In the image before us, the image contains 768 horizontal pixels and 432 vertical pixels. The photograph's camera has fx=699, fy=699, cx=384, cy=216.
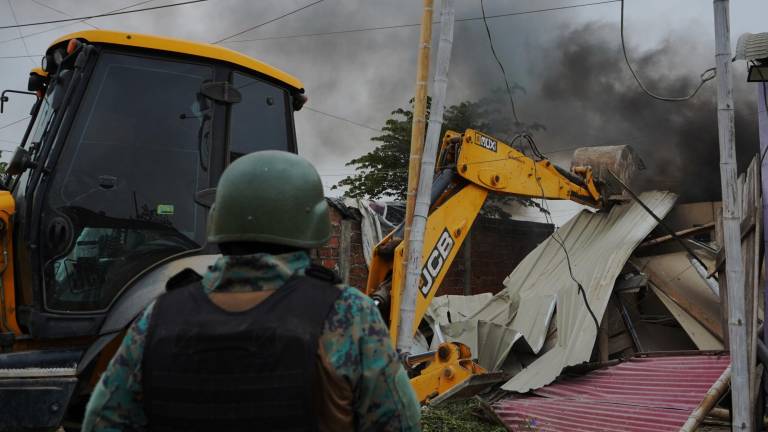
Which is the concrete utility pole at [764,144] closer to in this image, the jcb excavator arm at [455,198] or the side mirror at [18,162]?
the jcb excavator arm at [455,198]

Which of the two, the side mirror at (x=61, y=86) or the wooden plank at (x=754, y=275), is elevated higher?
the side mirror at (x=61, y=86)

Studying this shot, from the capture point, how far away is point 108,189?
347cm

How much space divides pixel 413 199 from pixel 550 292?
124 inches

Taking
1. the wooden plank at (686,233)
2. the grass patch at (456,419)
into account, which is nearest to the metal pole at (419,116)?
the grass patch at (456,419)

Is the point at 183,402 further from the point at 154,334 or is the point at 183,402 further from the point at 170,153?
the point at 170,153

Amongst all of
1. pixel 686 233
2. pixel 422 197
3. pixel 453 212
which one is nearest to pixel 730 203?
pixel 422 197

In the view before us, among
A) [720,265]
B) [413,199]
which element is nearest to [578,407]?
[720,265]

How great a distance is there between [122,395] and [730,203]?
11.5 ft

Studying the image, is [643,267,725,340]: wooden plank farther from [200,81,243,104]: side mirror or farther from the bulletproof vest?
the bulletproof vest

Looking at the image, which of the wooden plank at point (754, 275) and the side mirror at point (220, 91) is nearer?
the side mirror at point (220, 91)

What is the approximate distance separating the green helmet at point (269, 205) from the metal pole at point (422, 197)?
11.6ft

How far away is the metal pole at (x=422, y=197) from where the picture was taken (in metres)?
Answer: 5.20

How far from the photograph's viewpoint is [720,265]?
18.8ft

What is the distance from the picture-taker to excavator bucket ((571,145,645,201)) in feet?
27.4
